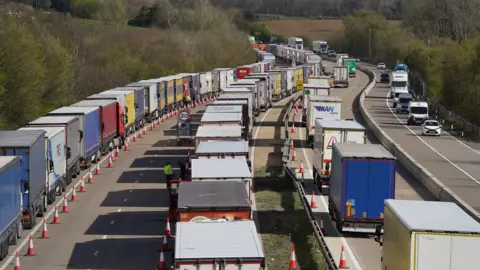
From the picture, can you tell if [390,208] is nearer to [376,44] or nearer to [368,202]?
[368,202]

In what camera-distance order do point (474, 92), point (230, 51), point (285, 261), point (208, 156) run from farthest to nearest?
point (230, 51)
point (474, 92)
point (208, 156)
point (285, 261)

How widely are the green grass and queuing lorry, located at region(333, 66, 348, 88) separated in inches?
2590

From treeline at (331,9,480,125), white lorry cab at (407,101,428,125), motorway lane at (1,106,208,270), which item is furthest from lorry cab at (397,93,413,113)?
motorway lane at (1,106,208,270)

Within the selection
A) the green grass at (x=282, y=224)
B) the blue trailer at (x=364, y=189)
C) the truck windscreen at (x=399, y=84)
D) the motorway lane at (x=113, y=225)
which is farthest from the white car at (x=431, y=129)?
the blue trailer at (x=364, y=189)

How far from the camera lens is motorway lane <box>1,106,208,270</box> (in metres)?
26.0

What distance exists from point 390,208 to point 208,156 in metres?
12.6

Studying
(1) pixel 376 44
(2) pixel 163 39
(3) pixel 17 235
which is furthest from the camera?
(1) pixel 376 44

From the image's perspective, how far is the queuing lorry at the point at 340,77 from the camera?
10681 centimetres

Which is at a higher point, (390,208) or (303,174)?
(390,208)

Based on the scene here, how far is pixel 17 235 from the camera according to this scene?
28.1 meters

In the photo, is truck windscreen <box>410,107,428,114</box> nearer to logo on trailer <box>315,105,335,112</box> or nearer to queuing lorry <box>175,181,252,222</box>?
logo on trailer <box>315,105,335,112</box>

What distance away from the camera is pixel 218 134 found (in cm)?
3666

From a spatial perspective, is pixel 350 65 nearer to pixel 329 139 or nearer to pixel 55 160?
pixel 329 139

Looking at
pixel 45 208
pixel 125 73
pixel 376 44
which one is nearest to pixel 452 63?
pixel 125 73
